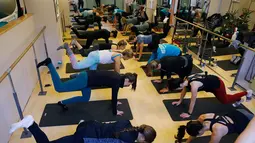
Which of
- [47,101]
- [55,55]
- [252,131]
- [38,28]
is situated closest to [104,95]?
[47,101]

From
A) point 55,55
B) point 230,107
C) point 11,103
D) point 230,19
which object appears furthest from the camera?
point 230,19

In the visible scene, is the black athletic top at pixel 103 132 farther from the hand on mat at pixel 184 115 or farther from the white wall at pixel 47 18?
the white wall at pixel 47 18

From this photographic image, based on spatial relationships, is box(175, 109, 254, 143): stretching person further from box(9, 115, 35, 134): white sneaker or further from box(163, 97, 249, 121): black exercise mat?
box(9, 115, 35, 134): white sneaker

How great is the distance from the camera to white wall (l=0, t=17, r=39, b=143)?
245cm

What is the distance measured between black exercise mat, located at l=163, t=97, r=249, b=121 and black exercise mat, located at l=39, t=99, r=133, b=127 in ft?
2.35

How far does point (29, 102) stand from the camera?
11.0ft

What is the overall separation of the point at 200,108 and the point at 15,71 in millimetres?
3048

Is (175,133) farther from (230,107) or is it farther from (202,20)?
(202,20)

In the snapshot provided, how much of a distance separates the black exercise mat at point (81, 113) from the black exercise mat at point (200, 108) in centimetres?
72

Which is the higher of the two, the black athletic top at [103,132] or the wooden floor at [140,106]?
the black athletic top at [103,132]

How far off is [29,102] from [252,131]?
11.2 ft

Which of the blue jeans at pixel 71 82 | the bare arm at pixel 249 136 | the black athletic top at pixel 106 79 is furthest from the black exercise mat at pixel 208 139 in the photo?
the bare arm at pixel 249 136

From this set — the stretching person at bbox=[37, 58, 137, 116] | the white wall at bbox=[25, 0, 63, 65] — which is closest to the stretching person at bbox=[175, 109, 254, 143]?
the stretching person at bbox=[37, 58, 137, 116]

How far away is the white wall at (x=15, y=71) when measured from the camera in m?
2.45
